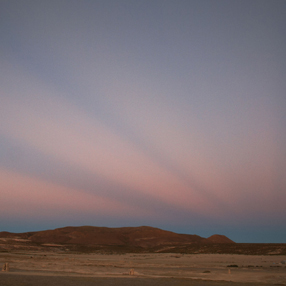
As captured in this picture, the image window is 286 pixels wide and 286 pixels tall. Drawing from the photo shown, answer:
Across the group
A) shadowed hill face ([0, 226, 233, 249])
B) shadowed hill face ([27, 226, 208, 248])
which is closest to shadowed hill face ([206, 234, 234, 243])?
shadowed hill face ([0, 226, 233, 249])

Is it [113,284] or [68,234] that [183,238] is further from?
[113,284]

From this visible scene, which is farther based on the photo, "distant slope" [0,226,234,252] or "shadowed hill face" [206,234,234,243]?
"shadowed hill face" [206,234,234,243]

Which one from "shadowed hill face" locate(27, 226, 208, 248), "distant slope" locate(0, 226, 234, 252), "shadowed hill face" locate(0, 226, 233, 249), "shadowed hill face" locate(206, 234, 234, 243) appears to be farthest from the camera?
"shadowed hill face" locate(206, 234, 234, 243)

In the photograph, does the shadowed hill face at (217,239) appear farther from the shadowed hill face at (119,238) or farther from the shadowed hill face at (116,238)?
the shadowed hill face at (116,238)

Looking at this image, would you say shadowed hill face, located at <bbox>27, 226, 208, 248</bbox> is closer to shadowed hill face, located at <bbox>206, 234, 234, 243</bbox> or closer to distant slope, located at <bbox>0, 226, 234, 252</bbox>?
distant slope, located at <bbox>0, 226, 234, 252</bbox>

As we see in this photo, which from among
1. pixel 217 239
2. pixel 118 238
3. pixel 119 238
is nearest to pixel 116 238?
pixel 118 238

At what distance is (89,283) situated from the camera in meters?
22.9

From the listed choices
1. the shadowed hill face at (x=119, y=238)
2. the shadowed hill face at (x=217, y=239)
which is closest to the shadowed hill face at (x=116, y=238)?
the shadowed hill face at (x=119, y=238)

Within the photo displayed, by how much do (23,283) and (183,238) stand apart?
134384 mm

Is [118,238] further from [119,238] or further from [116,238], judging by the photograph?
[116,238]

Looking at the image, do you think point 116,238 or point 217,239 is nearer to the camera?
point 217,239

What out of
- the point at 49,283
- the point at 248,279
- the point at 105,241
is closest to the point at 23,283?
the point at 49,283

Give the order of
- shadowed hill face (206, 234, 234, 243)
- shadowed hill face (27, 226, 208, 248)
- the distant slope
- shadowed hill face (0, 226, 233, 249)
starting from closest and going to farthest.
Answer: the distant slope
shadowed hill face (0, 226, 233, 249)
shadowed hill face (27, 226, 208, 248)
shadowed hill face (206, 234, 234, 243)

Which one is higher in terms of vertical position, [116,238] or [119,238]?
[116,238]
